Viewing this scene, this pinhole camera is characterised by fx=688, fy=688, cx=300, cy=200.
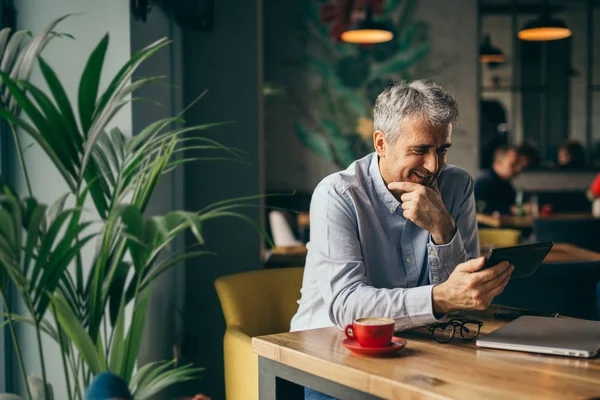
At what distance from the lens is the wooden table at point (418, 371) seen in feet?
4.20

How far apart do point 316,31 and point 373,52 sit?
2.20ft

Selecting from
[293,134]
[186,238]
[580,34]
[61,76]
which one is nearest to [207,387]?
[186,238]

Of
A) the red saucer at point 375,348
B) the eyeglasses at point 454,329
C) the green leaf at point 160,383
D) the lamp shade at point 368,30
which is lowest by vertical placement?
the green leaf at point 160,383

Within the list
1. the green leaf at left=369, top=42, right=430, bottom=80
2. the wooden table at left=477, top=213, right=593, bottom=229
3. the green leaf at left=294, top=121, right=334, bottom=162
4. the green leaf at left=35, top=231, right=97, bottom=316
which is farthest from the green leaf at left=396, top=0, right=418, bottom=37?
the green leaf at left=35, top=231, right=97, bottom=316

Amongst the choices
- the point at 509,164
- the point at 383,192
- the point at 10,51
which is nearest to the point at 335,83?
the point at 509,164

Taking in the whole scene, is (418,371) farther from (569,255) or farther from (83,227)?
(569,255)

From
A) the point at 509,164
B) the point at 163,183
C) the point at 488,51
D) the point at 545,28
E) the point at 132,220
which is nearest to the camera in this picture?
the point at 132,220

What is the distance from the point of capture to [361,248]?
1.96 m

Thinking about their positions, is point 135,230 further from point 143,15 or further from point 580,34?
point 580,34

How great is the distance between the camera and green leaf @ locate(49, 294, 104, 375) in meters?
1.35

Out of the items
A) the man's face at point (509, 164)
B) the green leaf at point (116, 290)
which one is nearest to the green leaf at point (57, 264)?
the green leaf at point (116, 290)

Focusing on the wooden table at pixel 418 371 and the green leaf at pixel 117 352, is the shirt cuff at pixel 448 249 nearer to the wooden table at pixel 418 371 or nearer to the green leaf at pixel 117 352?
the wooden table at pixel 418 371

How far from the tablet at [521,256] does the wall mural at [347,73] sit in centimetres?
589

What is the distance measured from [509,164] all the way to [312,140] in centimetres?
255
